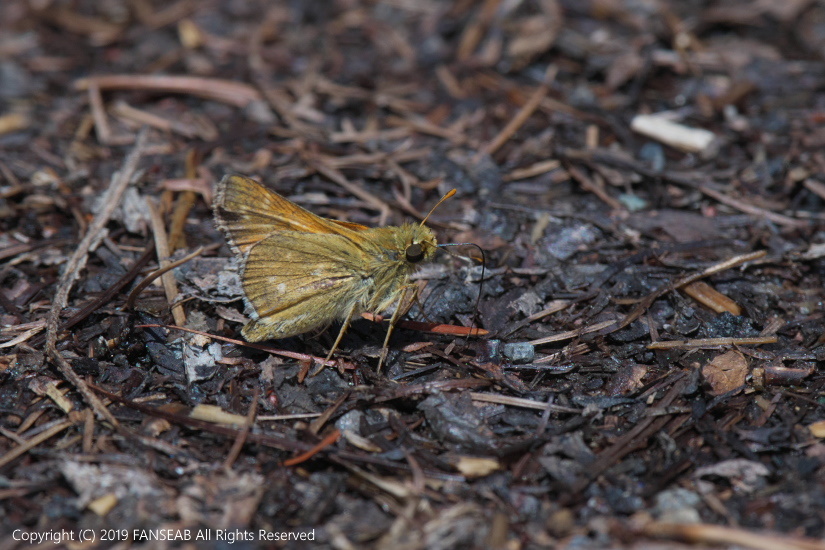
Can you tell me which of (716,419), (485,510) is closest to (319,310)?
(485,510)

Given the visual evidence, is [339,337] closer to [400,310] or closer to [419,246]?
[400,310]

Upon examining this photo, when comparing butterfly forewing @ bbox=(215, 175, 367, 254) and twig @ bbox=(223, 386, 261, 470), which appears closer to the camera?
twig @ bbox=(223, 386, 261, 470)

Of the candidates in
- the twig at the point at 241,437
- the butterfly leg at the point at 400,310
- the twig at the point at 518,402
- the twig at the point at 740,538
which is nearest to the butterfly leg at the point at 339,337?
the butterfly leg at the point at 400,310

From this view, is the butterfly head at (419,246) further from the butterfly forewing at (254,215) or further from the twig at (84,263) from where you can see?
the twig at (84,263)

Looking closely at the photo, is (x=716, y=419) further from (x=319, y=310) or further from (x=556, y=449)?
(x=319, y=310)

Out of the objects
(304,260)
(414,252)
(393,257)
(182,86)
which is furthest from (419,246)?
(182,86)

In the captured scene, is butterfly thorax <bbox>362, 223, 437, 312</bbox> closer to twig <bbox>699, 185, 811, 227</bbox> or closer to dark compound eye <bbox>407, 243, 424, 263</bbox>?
dark compound eye <bbox>407, 243, 424, 263</bbox>

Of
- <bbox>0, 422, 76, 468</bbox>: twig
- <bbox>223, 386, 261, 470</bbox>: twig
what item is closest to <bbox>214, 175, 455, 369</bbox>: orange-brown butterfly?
<bbox>223, 386, 261, 470</bbox>: twig
